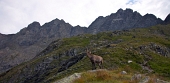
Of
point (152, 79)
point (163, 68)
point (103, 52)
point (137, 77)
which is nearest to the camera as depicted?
point (152, 79)

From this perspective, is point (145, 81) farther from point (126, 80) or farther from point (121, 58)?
point (121, 58)

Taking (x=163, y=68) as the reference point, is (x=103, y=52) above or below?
above

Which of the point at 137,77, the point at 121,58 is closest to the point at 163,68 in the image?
the point at 121,58

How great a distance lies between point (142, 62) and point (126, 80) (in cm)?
15148

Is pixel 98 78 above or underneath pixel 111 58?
above

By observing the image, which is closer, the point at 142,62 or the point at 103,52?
the point at 142,62

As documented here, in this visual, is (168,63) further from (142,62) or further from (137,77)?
(137,77)

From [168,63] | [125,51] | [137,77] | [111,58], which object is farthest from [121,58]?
[137,77]

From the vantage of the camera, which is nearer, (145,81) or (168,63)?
(145,81)

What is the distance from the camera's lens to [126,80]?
70.9 ft

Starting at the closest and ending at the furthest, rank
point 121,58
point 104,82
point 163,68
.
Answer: point 104,82
point 163,68
point 121,58

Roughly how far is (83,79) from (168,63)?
163358 millimetres

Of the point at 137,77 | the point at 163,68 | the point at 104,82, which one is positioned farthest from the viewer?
the point at 163,68

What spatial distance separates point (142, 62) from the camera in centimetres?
16762
